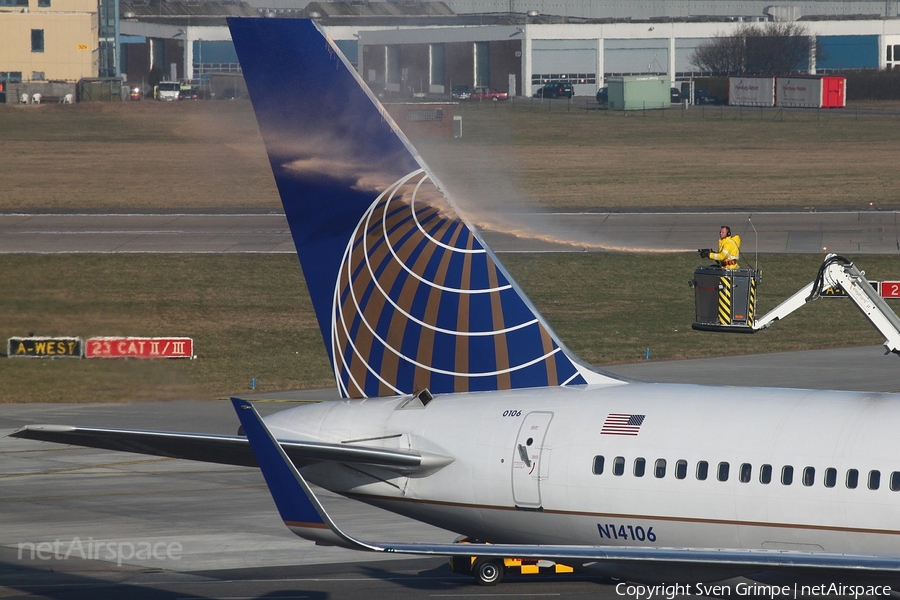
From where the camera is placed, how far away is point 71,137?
97.2m

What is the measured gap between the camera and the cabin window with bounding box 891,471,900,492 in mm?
18391

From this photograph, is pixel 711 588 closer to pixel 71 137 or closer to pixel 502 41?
pixel 71 137

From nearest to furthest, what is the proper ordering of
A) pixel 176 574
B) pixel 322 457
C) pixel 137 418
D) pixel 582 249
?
pixel 322 457 → pixel 176 574 → pixel 137 418 → pixel 582 249

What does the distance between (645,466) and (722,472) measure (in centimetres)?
122

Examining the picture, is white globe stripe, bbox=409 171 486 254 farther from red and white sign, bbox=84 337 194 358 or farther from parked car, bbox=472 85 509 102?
parked car, bbox=472 85 509 102

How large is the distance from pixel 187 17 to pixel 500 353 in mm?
33241

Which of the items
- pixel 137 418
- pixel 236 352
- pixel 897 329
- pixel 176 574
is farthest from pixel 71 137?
pixel 897 329

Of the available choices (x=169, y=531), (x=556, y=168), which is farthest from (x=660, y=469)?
(x=556, y=168)

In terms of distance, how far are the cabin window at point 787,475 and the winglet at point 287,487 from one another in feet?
22.2

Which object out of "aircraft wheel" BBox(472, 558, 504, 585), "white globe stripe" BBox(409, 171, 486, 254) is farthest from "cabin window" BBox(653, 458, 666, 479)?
"aircraft wheel" BBox(472, 558, 504, 585)

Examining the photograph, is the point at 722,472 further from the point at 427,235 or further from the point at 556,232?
the point at 556,232

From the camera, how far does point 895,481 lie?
18.4m

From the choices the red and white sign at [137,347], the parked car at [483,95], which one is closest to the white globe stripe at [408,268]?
the red and white sign at [137,347]

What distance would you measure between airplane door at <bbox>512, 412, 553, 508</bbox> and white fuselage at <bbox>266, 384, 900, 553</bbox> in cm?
2
